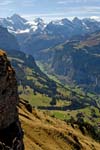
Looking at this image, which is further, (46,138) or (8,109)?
(46,138)

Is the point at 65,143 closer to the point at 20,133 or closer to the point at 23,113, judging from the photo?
the point at 23,113

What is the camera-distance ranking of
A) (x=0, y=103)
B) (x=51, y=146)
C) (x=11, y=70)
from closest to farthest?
(x=0, y=103) → (x=11, y=70) → (x=51, y=146)

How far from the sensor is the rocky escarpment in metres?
87.6

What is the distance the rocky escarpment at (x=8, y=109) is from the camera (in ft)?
287

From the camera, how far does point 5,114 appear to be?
294 feet

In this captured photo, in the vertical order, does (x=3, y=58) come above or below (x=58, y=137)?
above

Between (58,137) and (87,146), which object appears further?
(87,146)

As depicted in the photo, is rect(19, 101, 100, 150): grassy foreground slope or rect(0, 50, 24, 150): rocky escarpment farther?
rect(19, 101, 100, 150): grassy foreground slope

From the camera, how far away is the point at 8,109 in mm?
91250

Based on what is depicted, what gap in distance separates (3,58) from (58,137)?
6905 centimetres

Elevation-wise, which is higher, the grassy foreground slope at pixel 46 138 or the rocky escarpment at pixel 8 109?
the rocky escarpment at pixel 8 109

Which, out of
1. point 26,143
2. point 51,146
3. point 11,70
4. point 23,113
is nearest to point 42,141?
point 51,146

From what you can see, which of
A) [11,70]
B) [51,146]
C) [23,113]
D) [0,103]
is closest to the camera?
[0,103]

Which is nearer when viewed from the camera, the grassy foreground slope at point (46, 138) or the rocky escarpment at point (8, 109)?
the rocky escarpment at point (8, 109)
